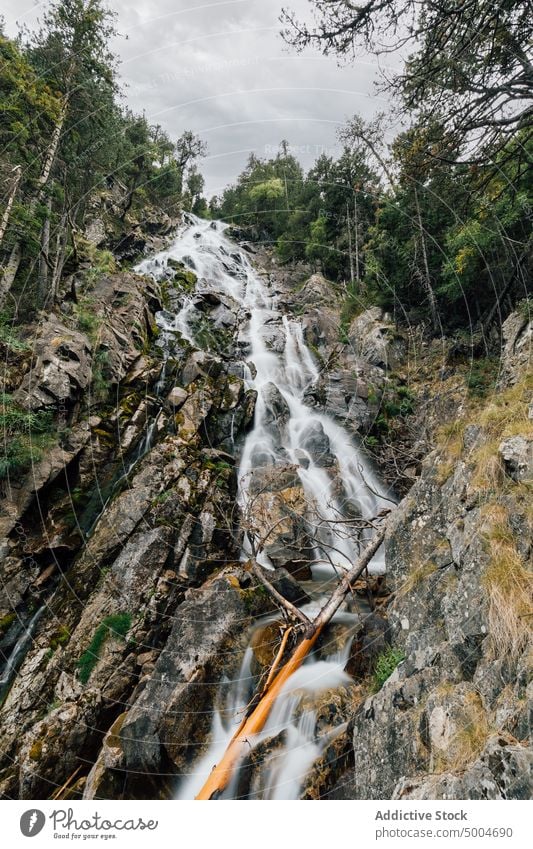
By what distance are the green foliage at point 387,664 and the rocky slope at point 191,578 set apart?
0.17 meters

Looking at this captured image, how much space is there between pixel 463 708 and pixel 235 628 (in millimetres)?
4466

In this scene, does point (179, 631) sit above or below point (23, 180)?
below

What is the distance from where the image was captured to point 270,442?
11.8 metres

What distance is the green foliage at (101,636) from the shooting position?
6238 mm

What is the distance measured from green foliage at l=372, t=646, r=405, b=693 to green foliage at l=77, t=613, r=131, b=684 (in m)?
4.95

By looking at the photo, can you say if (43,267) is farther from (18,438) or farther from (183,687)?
(183,687)

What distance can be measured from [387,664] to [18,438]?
846cm

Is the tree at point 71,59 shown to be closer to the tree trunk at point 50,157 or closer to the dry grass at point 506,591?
the tree trunk at point 50,157

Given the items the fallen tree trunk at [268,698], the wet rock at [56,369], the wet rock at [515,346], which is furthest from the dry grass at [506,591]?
the wet rock at [56,369]

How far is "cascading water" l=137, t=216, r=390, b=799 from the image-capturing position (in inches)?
191

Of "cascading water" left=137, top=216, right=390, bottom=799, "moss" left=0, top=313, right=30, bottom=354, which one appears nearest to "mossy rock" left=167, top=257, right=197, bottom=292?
"cascading water" left=137, top=216, right=390, bottom=799

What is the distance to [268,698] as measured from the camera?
17.0 ft
